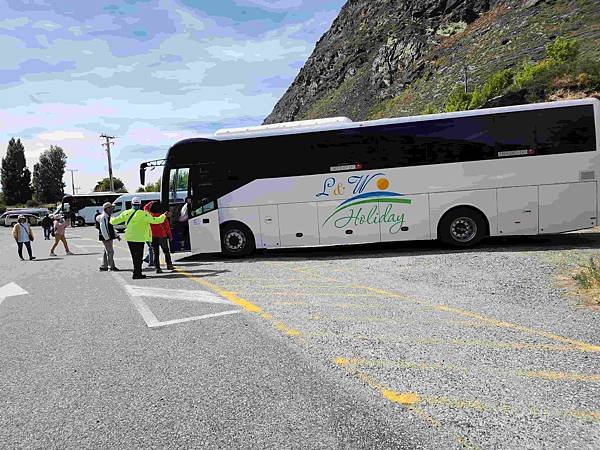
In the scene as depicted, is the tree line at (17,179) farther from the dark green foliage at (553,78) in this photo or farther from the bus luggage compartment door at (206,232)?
the bus luggage compartment door at (206,232)

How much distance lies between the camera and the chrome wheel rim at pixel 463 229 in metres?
12.3

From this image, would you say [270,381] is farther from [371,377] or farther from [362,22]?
[362,22]

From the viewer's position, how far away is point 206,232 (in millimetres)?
13289

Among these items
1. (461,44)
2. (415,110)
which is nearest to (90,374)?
(415,110)

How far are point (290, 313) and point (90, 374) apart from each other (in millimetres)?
2771

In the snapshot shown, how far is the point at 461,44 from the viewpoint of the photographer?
74.7 m

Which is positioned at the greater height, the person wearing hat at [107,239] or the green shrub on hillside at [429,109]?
the green shrub on hillside at [429,109]

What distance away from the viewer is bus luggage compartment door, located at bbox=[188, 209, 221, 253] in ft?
43.4

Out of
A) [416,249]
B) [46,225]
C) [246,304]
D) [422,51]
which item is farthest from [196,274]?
[422,51]

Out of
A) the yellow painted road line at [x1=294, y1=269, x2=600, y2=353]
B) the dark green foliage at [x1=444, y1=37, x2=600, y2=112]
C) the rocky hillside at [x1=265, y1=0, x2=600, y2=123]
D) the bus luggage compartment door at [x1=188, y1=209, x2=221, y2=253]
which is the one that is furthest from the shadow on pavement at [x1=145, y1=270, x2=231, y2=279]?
the rocky hillside at [x1=265, y1=0, x2=600, y2=123]

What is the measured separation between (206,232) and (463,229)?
22.2ft

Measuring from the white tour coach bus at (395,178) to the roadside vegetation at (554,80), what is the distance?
28301mm

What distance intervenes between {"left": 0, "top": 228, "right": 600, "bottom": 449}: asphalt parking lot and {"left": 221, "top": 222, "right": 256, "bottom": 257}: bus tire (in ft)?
11.8

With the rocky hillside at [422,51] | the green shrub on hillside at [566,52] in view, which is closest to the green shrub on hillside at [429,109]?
the rocky hillside at [422,51]
